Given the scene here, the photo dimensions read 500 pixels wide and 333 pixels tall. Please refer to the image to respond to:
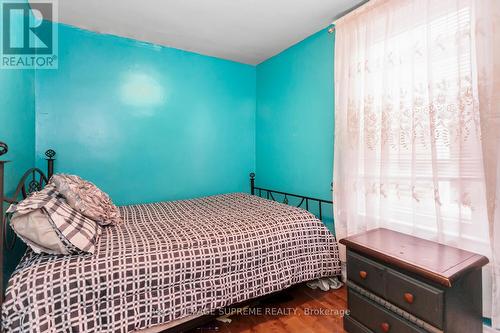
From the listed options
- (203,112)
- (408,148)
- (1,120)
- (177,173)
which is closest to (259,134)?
(203,112)

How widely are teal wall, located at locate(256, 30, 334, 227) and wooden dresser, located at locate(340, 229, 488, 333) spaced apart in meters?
0.97

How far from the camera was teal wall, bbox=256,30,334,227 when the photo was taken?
2.44m

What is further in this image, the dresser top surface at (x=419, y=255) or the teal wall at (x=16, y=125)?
the teal wall at (x=16, y=125)

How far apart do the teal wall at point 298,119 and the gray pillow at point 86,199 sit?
192 centimetres

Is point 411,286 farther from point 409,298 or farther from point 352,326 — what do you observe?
point 352,326

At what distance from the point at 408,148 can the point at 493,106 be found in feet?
1.55

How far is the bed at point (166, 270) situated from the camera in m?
1.09

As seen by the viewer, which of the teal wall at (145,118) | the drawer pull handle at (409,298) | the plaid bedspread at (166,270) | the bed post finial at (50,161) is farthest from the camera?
the teal wall at (145,118)

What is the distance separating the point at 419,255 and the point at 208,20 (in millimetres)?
2526

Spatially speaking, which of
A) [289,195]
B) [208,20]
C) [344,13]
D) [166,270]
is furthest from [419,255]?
[208,20]

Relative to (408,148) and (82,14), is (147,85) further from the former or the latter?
(408,148)

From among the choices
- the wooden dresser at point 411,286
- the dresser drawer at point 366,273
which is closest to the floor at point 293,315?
the wooden dresser at point 411,286

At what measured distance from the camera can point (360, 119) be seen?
1.96 metres

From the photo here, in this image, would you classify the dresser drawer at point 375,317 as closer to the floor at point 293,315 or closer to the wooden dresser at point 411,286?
the wooden dresser at point 411,286
